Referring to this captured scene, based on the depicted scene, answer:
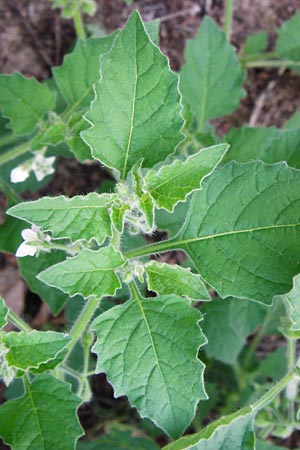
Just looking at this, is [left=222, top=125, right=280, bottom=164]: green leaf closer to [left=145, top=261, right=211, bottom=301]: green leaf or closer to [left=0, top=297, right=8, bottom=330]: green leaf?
[left=145, top=261, right=211, bottom=301]: green leaf

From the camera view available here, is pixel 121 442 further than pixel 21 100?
Yes

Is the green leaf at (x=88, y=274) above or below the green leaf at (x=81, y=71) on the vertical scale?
below

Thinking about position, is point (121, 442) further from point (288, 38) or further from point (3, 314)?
point (288, 38)

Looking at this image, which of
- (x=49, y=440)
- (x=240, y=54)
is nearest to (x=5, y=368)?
(x=49, y=440)

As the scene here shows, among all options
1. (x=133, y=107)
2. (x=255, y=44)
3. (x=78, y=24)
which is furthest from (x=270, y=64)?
(x=133, y=107)

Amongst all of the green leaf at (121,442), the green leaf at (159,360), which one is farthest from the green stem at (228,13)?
the green leaf at (121,442)

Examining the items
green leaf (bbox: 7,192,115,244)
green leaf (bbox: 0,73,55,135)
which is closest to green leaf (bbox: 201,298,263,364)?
green leaf (bbox: 0,73,55,135)

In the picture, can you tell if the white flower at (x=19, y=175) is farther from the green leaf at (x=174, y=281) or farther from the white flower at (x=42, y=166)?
the green leaf at (x=174, y=281)
